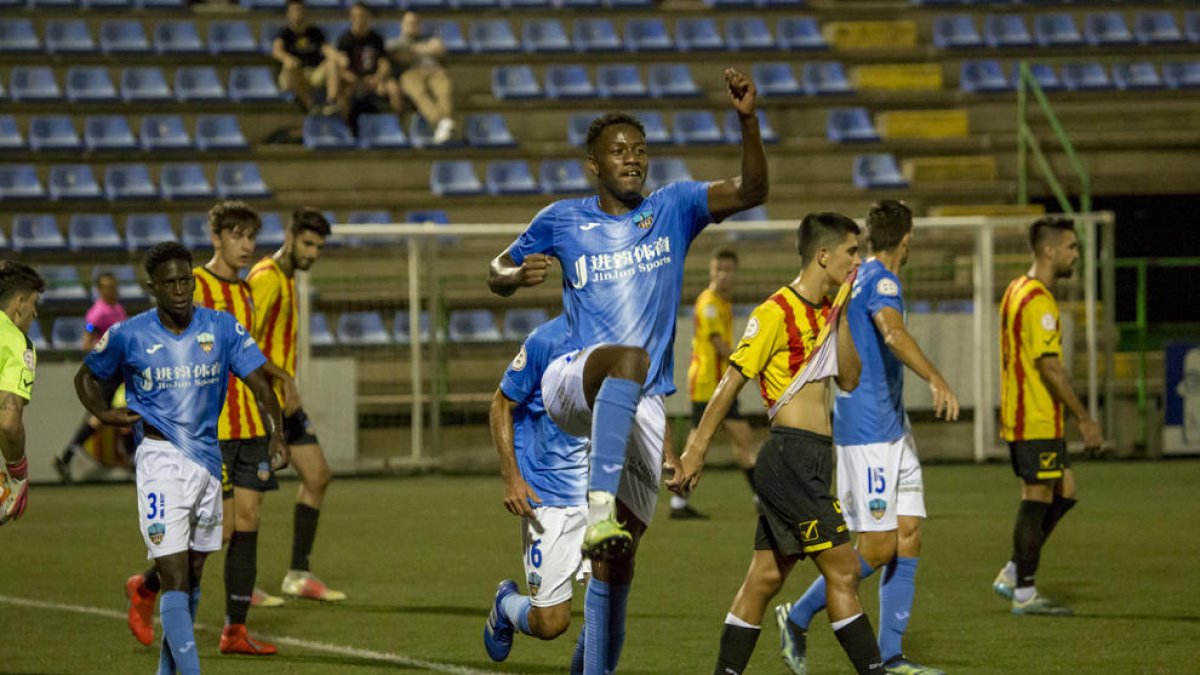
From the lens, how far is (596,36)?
24.4 meters

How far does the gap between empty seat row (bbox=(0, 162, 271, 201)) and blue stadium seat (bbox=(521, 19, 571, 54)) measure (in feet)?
14.7

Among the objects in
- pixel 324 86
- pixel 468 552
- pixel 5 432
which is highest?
pixel 324 86

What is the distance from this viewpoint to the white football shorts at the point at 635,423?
581 centimetres

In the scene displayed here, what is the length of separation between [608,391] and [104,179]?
59.9 feet

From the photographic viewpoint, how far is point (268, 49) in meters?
23.8

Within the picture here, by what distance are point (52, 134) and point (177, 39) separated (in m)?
2.32

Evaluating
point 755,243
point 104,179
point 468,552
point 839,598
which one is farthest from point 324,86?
point 839,598

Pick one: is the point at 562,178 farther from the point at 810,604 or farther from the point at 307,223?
the point at 810,604

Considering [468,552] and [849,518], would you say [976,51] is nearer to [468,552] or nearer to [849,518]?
[468,552]

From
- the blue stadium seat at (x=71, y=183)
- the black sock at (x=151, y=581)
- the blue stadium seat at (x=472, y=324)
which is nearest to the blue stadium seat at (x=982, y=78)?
the blue stadium seat at (x=472, y=324)

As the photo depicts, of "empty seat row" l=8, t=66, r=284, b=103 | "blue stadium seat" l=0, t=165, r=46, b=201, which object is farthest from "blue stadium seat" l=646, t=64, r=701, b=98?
"blue stadium seat" l=0, t=165, r=46, b=201

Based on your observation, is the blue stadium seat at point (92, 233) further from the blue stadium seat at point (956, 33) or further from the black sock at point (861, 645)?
the black sock at point (861, 645)

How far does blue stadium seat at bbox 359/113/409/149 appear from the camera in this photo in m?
22.6

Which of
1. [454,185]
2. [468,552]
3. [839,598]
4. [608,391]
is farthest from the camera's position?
[454,185]
